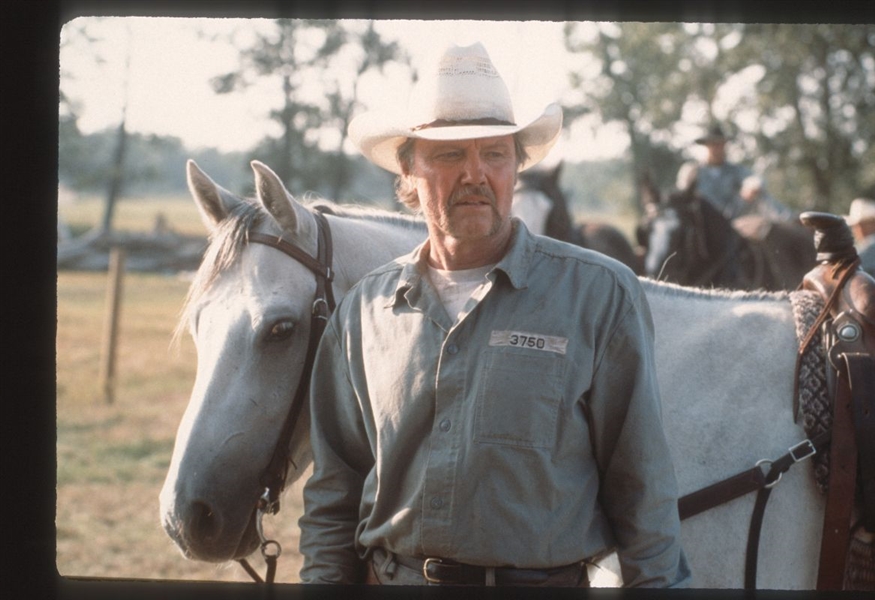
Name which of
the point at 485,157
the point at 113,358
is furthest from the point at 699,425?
the point at 113,358

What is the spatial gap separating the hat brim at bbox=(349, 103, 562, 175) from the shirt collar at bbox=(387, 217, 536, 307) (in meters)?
0.25

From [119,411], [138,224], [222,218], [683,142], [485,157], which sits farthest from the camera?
[683,142]

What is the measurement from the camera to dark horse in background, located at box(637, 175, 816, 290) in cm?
779

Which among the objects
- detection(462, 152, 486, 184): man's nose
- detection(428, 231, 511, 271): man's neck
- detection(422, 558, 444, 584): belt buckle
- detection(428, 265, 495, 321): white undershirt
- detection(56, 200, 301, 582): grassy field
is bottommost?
detection(56, 200, 301, 582): grassy field

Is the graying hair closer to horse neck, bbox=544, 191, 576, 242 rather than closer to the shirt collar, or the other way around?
the shirt collar

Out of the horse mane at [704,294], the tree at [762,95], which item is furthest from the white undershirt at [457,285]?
the tree at [762,95]

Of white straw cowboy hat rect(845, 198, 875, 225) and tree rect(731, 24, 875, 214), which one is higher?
tree rect(731, 24, 875, 214)

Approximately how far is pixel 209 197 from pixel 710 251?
6.27m

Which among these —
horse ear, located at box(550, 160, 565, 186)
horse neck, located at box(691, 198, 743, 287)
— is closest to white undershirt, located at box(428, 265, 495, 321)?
horse neck, located at box(691, 198, 743, 287)

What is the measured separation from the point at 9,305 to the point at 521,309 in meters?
1.23

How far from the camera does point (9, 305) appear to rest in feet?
6.57

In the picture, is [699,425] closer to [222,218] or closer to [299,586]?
[299,586]

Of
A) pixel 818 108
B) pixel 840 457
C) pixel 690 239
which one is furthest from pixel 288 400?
pixel 818 108

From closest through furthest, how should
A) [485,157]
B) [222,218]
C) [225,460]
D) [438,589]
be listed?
1. [438,589]
2. [485,157]
3. [225,460]
4. [222,218]
